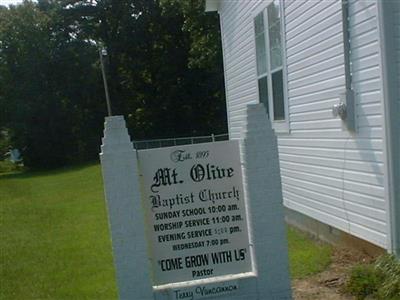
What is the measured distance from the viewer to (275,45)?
9039mm

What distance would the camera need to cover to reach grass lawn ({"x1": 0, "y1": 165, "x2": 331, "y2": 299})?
6269 mm

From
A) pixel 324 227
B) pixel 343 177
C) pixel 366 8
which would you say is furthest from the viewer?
pixel 324 227

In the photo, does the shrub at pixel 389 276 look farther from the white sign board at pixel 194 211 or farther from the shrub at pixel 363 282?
the white sign board at pixel 194 211

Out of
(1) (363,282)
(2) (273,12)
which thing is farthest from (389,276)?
(2) (273,12)

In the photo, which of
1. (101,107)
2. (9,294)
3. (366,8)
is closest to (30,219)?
(9,294)

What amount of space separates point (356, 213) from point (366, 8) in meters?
2.32

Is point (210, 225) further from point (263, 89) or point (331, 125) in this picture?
point (263, 89)

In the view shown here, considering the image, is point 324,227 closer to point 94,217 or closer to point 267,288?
point 267,288

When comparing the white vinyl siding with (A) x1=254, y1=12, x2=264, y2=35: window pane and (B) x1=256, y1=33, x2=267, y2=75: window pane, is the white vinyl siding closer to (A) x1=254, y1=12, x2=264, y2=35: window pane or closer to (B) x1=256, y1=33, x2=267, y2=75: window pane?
(A) x1=254, y1=12, x2=264, y2=35: window pane

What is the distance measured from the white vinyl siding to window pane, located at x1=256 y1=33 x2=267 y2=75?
542 millimetres

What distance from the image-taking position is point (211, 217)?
4.73 metres

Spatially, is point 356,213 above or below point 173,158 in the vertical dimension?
below

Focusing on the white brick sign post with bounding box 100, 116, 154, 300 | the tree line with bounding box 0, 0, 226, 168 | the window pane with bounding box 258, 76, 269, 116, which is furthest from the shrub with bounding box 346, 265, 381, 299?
the tree line with bounding box 0, 0, 226, 168

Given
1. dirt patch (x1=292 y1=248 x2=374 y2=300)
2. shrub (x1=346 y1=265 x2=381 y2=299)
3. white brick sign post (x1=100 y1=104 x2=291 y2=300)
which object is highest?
white brick sign post (x1=100 y1=104 x2=291 y2=300)
